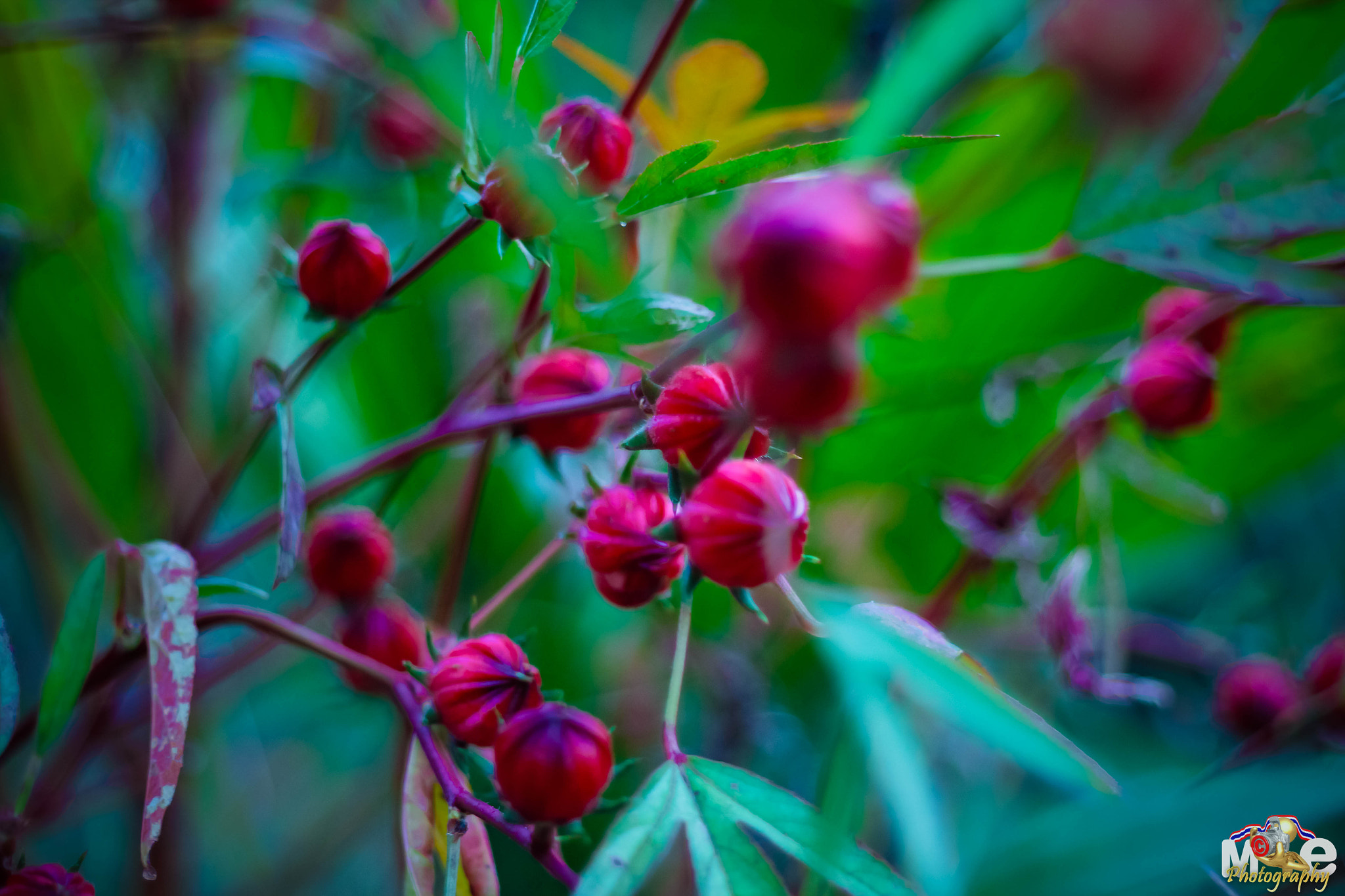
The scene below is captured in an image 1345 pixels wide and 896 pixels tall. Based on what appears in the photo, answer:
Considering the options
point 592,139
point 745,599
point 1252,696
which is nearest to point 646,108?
A: point 592,139

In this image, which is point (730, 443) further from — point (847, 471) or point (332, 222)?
point (847, 471)

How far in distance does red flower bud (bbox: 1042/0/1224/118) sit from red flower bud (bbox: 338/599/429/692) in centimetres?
30

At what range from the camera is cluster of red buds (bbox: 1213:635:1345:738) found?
36 cm

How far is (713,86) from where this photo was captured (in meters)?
0.34

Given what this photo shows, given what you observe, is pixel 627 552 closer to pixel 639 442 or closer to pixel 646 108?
pixel 639 442

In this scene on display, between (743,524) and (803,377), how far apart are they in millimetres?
54

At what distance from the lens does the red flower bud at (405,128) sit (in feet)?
1.44

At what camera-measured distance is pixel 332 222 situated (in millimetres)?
242

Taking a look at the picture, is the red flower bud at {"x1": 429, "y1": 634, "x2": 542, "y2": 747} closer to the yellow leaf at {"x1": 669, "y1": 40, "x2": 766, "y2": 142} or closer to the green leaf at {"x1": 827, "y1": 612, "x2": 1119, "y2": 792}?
the green leaf at {"x1": 827, "y1": 612, "x2": 1119, "y2": 792}

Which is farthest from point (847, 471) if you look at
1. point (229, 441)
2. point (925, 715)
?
point (229, 441)

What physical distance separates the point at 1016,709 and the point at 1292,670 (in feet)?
1.50

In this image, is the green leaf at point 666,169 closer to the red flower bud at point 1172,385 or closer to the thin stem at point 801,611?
the thin stem at point 801,611

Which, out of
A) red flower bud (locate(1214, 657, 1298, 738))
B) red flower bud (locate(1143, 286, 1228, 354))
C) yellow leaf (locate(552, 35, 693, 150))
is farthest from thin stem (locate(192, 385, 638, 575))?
red flower bud (locate(1214, 657, 1298, 738))

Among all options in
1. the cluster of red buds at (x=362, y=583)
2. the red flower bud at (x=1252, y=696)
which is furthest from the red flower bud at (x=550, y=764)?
the red flower bud at (x=1252, y=696)
